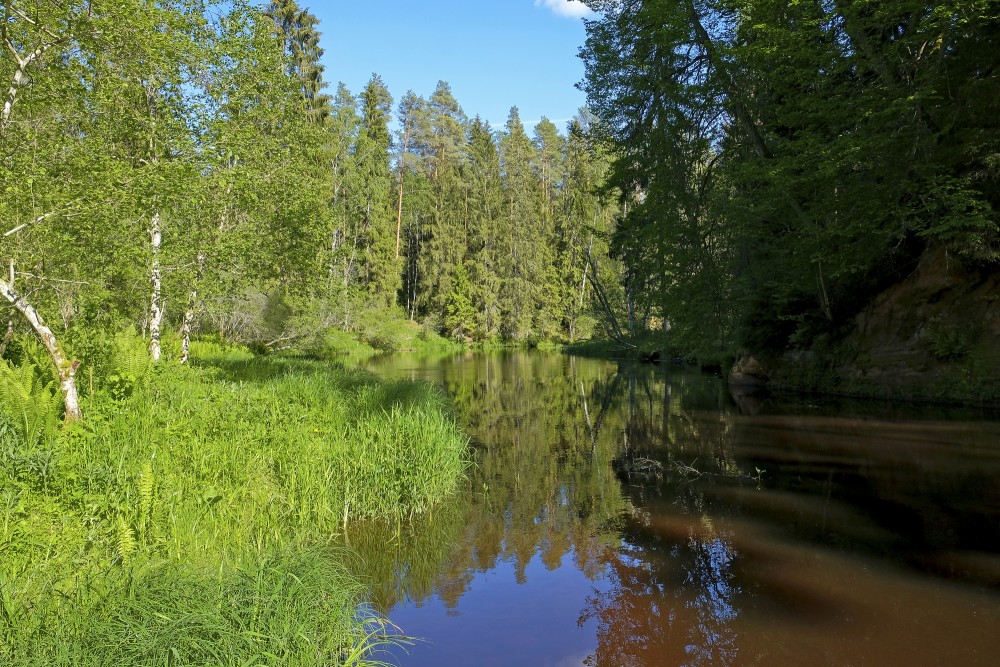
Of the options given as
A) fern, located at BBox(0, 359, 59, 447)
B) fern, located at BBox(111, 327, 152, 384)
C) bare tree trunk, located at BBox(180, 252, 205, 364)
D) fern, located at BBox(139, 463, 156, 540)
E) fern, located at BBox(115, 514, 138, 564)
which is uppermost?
bare tree trunk, located at BBox(180, 252, 205, 364)

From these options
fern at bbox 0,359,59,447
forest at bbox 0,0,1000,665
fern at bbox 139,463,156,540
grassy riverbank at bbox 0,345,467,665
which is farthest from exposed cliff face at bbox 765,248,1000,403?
fern at bbox 0,359,59,447

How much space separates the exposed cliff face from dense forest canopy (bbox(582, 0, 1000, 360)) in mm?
689

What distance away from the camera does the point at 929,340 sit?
52.0 feet

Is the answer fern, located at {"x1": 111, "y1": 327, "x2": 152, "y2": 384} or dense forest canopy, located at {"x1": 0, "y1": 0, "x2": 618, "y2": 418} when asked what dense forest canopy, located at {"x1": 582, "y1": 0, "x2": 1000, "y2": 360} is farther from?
fern, located at {"x1": 111, "y1": 327, "x2": 152, "y2": 384}

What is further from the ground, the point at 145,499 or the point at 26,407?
the point at 26,407

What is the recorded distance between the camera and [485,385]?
78.6ft

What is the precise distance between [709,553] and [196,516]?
16.9ft

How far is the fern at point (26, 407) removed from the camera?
20.5ft

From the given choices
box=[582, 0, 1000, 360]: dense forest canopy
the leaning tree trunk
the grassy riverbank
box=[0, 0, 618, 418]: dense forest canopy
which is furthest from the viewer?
box=[582, 0, 1000, 360]: dense forest canopy

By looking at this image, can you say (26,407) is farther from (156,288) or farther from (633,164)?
(633,164)

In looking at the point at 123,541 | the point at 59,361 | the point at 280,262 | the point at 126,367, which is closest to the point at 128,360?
the point at 126,367

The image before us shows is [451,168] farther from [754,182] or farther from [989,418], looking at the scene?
[989,418]

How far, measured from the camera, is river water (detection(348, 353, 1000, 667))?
4.84 m

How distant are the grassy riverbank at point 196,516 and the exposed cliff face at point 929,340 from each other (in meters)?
13.2
